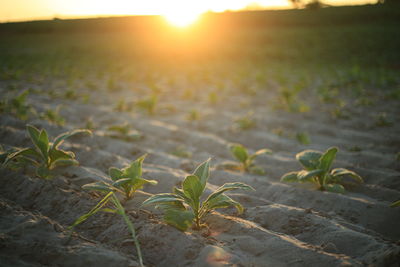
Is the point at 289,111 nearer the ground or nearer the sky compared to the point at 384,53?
nearer the ground

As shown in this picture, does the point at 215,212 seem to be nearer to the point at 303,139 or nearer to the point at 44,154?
the point at 44,154

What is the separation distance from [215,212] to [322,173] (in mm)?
898

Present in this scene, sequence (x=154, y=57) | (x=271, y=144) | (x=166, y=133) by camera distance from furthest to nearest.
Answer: (x=154, y=57) → (x=166, y=133) → (x=271, y=144)

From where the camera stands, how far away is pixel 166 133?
12.6 feet

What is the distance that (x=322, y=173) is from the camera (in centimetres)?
219

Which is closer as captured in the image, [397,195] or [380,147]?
[397,195]

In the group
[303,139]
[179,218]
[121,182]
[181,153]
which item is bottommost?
[179,218]

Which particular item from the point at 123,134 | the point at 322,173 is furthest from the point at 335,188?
the point at 123,134

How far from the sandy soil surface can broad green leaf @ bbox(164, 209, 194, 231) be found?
0.18ft

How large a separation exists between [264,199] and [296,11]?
1133 inches

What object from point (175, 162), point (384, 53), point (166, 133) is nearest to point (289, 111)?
point (166, 133)

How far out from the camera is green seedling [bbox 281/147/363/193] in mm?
2150

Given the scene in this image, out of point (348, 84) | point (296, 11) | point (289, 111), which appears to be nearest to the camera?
point (289, 111)

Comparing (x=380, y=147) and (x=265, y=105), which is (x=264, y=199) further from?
(x=265, y=105)
